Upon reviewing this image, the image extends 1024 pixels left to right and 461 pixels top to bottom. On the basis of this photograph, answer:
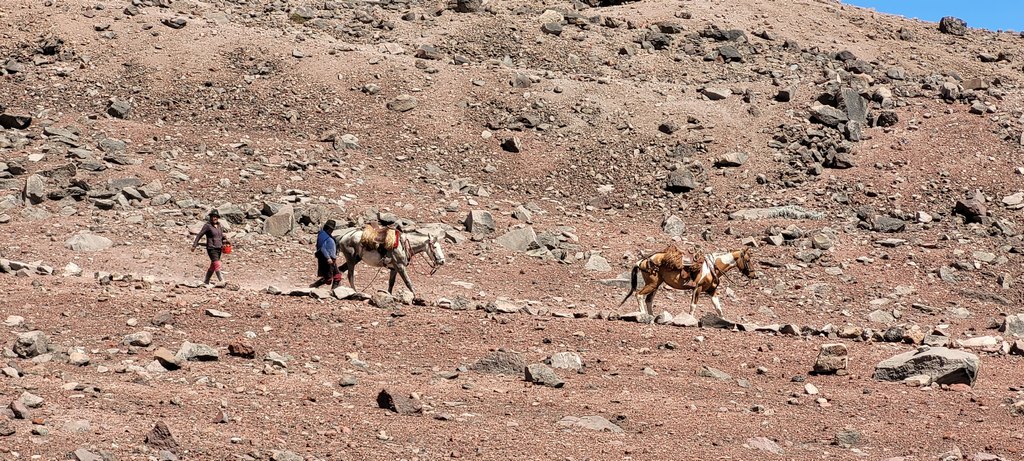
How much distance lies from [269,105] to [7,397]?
20.6 metres

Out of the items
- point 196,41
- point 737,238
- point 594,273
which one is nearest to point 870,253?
point 737,238

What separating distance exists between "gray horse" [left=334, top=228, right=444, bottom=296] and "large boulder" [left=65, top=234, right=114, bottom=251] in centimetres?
521

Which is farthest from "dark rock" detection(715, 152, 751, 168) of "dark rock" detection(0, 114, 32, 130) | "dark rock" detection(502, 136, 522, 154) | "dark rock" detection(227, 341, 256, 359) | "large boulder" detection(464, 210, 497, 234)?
"dark rock" detection(227, 341, 256, 359)

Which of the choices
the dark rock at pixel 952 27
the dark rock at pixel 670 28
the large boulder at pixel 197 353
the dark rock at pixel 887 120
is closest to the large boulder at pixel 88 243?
the large boulder at pixel 197 353

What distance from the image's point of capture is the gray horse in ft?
65.1

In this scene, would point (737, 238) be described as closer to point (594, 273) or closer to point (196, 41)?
point (594, 273)

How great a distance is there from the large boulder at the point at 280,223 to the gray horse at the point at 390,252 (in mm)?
4442

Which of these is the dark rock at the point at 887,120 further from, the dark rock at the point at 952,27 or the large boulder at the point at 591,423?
the large boulder at the point at 591,423

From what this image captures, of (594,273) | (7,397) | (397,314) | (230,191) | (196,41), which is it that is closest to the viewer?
(7,397)

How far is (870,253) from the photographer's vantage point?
26.5 m

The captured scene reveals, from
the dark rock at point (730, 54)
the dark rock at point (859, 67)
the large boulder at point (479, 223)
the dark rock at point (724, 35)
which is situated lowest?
the large boulder at point (479, 223)

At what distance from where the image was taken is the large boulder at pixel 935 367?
14.9 metres

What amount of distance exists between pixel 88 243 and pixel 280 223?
146 inches

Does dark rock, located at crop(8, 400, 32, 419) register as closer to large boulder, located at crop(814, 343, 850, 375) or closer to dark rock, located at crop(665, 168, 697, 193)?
large boulder, located at crop(814, 343, 850, 375)
